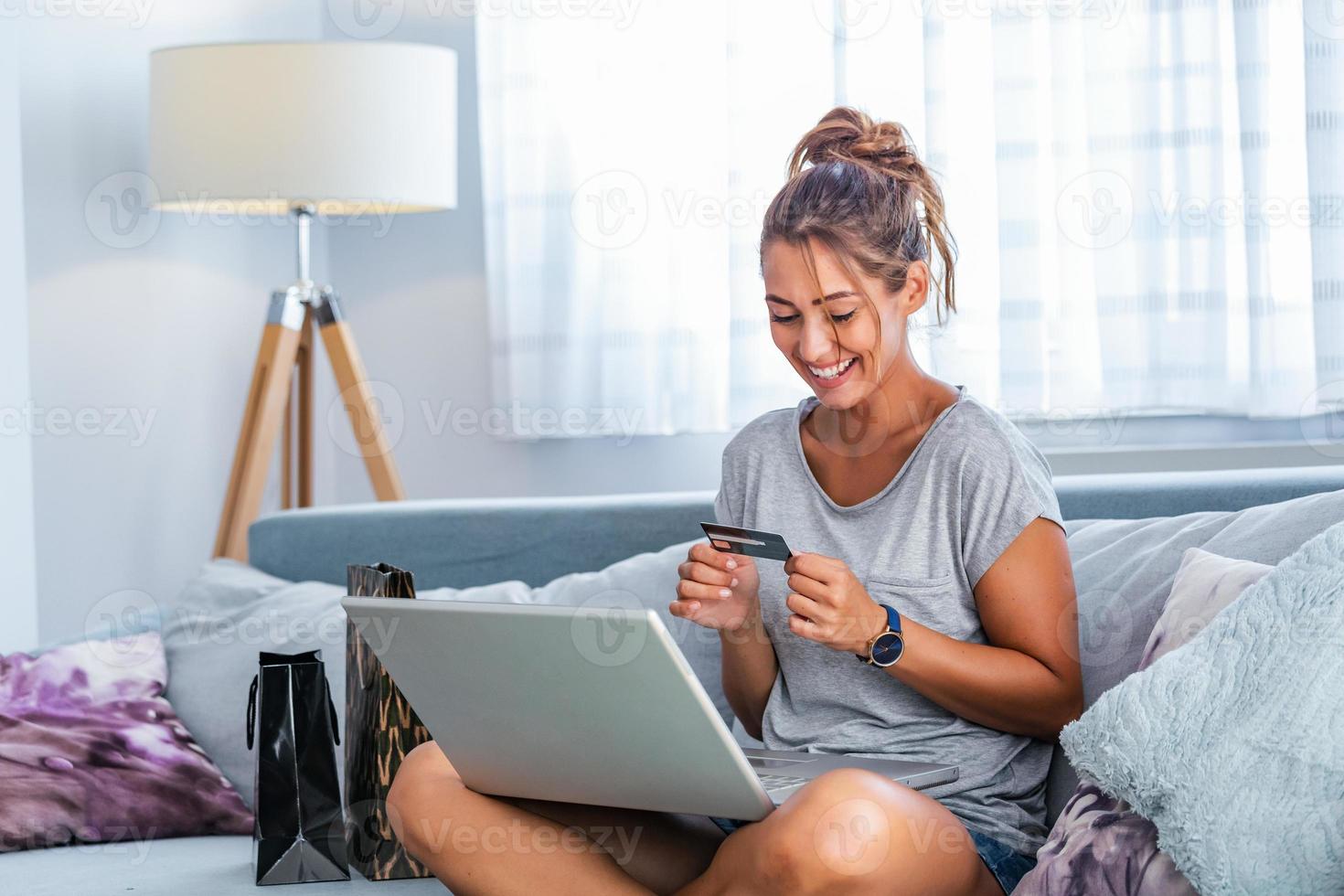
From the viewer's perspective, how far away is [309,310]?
2.86 meters

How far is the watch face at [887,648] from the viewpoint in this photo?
4.06 ft

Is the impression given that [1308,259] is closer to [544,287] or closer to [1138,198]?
[1138,198]

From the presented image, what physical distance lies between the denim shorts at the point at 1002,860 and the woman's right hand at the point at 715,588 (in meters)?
0.20

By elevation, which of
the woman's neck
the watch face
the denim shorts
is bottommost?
the denim shorts

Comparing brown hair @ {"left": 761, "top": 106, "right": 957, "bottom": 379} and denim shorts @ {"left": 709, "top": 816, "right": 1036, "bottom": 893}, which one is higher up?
brown hair @ {"left": 761, "top": 106, "right": 957, "bottom": 379}

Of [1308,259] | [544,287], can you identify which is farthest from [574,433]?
[1308,259]

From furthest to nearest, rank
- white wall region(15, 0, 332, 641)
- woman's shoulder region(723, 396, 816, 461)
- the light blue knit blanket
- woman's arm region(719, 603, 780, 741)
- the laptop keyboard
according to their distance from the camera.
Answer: white wall region(15, 0, 332, 641) → woman's shoulder region(723, 396, 816, 461) → woman's arm region(719, 603, 780, 741) → the laptop keyboard → the light blue knit blanket

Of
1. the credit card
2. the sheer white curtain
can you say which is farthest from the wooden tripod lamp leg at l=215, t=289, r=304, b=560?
the credit card

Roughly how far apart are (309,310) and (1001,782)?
194cm

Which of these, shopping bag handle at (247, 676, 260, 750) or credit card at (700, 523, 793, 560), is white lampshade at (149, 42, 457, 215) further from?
credit card at (700, 523, 793, 560)

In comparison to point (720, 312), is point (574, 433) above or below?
below

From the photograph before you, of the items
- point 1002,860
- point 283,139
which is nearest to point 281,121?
point 283,139

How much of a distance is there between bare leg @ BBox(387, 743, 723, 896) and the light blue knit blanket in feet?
1.23

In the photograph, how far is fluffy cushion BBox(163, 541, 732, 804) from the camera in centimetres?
170
